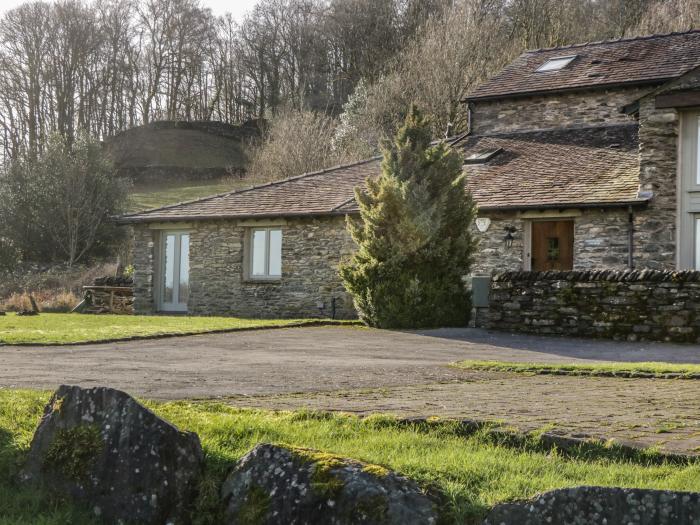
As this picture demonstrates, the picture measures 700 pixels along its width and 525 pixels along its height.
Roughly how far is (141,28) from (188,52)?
357 cm

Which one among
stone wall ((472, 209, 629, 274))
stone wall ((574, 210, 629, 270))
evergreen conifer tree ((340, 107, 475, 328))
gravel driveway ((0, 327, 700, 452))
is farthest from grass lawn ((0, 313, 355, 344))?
stone wall ((574, 210, 629, 270))

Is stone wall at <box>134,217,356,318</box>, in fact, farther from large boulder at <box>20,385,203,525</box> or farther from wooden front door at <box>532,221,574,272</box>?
large boulder at <box>20,385,203,525</box>

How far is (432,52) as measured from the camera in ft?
136

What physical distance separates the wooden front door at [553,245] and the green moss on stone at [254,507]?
18345mm

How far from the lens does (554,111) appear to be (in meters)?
26.9

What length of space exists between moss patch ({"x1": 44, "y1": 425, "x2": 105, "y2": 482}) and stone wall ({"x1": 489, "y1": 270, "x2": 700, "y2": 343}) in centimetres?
1315

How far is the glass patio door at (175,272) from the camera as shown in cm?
2700

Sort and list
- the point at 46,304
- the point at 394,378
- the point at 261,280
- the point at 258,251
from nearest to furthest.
A: the point at 394,378 < the point at 261,280 < the point at 258,251 < the point at 46,304

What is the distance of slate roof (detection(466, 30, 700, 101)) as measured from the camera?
25688 millimetres

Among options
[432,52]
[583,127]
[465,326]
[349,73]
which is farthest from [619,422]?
[349,73]

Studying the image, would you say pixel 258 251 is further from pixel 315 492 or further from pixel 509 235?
pixel 315 492

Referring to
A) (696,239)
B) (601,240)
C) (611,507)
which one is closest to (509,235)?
(601,240)

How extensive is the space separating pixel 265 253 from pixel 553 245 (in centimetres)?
794

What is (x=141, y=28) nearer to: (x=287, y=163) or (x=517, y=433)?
(x=287, y=163)
